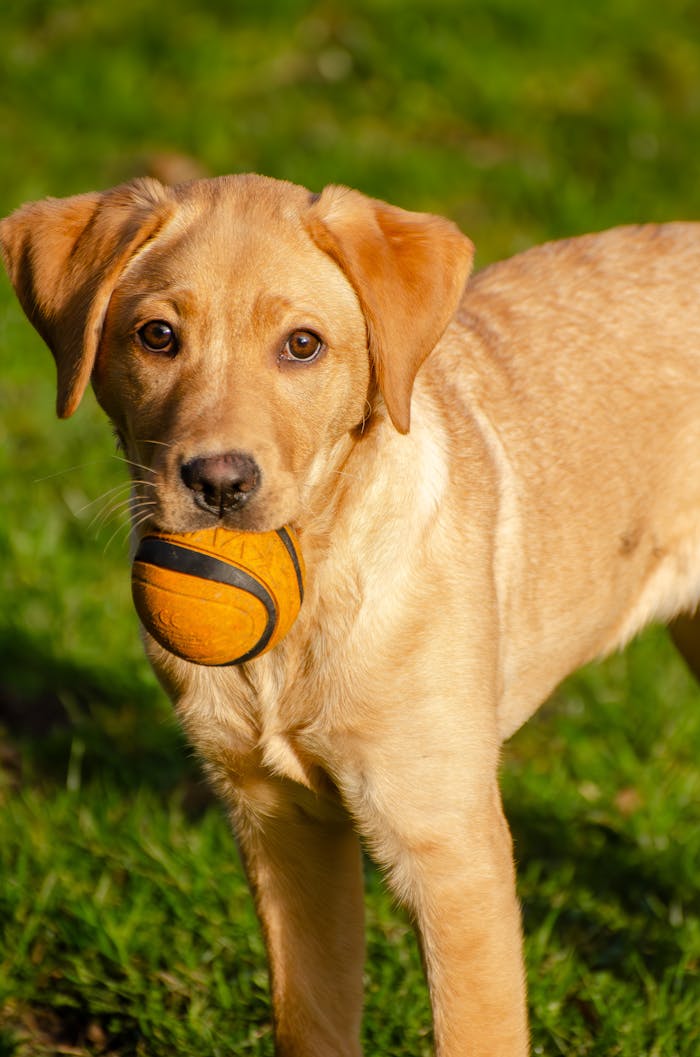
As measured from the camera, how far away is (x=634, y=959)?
424 centimetres

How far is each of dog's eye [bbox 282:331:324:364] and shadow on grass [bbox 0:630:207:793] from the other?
2.07m

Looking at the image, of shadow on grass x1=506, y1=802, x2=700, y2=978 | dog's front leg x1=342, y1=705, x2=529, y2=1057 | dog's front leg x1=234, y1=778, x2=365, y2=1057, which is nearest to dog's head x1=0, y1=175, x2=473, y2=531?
dog's front leg x1=342, y1=705, x2=529, y2=1057

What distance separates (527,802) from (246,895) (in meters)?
1.05

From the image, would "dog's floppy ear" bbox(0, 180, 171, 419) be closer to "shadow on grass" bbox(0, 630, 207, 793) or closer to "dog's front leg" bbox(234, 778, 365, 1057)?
"dog's front leg" bbox(234, 778, 365, 1057)

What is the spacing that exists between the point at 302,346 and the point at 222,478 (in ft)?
1.37

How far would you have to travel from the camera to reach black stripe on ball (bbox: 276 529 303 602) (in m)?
3.28

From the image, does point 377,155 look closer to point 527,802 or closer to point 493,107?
point 493,107

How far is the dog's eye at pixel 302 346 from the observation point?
3275mm

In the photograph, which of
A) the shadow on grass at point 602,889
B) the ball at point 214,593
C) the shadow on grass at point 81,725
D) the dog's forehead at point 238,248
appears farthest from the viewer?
the shadow on grass at point 81,725

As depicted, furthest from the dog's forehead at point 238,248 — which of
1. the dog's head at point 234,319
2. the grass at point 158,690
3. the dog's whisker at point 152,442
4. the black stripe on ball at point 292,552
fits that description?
the grass at point 158,690

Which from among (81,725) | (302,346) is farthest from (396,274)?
(81,725)

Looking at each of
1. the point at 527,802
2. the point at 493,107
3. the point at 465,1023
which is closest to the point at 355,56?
the point at 493,107

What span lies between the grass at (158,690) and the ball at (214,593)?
1.29m

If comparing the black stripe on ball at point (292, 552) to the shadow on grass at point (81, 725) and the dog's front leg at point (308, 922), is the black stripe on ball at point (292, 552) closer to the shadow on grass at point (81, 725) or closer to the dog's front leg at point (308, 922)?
the dog's front leg at point (308, 922)
